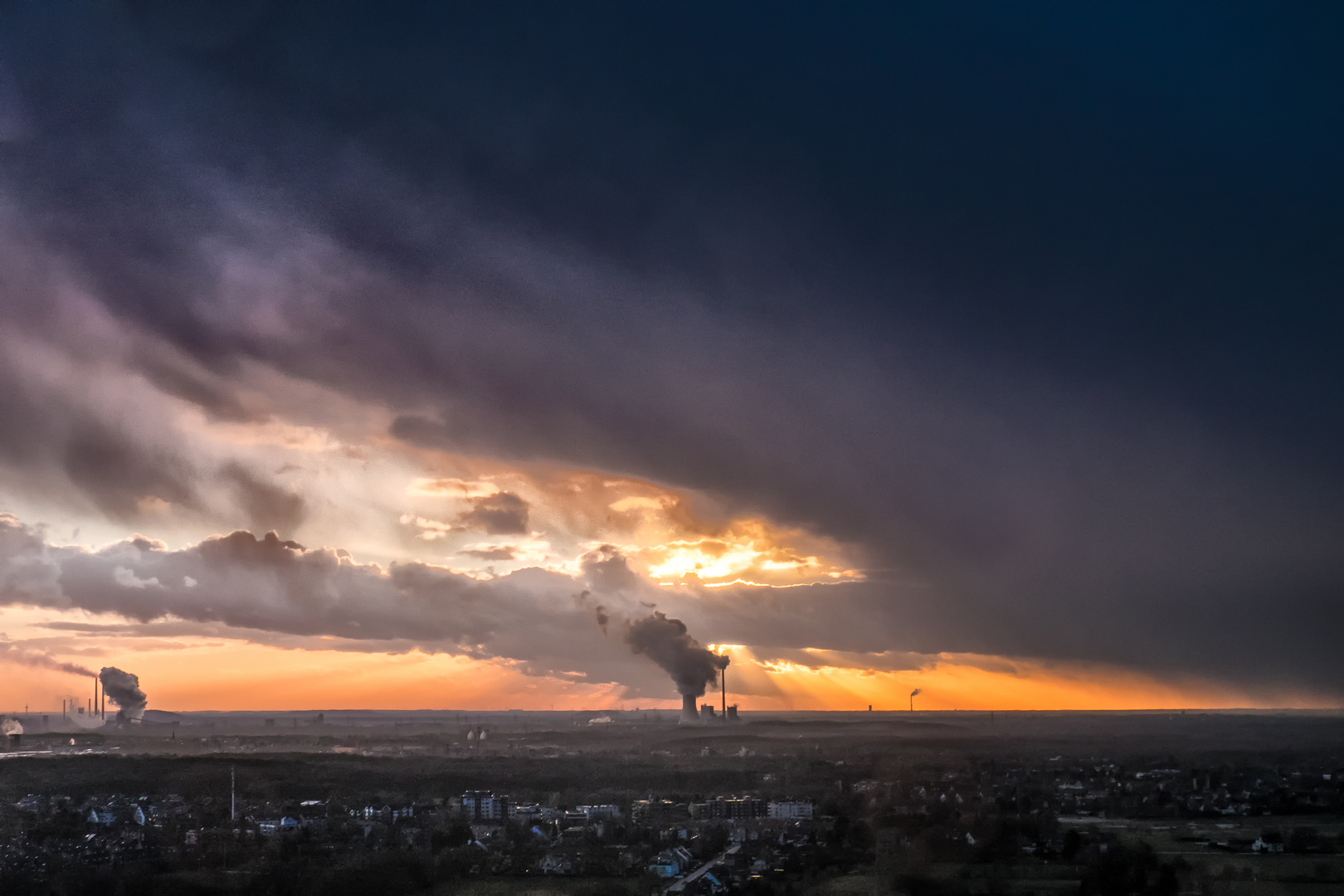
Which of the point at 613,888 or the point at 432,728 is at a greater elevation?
the point at 613,888

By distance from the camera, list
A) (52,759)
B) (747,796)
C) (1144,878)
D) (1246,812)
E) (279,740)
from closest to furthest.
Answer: (1144,878)
(1246,812)
(747,796)
(52,759)
(279,740)

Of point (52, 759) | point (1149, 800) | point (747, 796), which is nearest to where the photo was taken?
point (1149, 800)

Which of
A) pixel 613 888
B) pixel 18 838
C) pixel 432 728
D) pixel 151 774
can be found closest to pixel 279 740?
pixel 432 728

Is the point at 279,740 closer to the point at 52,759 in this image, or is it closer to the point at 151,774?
the point at 52,759

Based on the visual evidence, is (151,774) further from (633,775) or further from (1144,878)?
(1144,878)

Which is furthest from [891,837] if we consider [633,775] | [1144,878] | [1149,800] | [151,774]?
[151,774]

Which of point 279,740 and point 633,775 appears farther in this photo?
point 279,740
